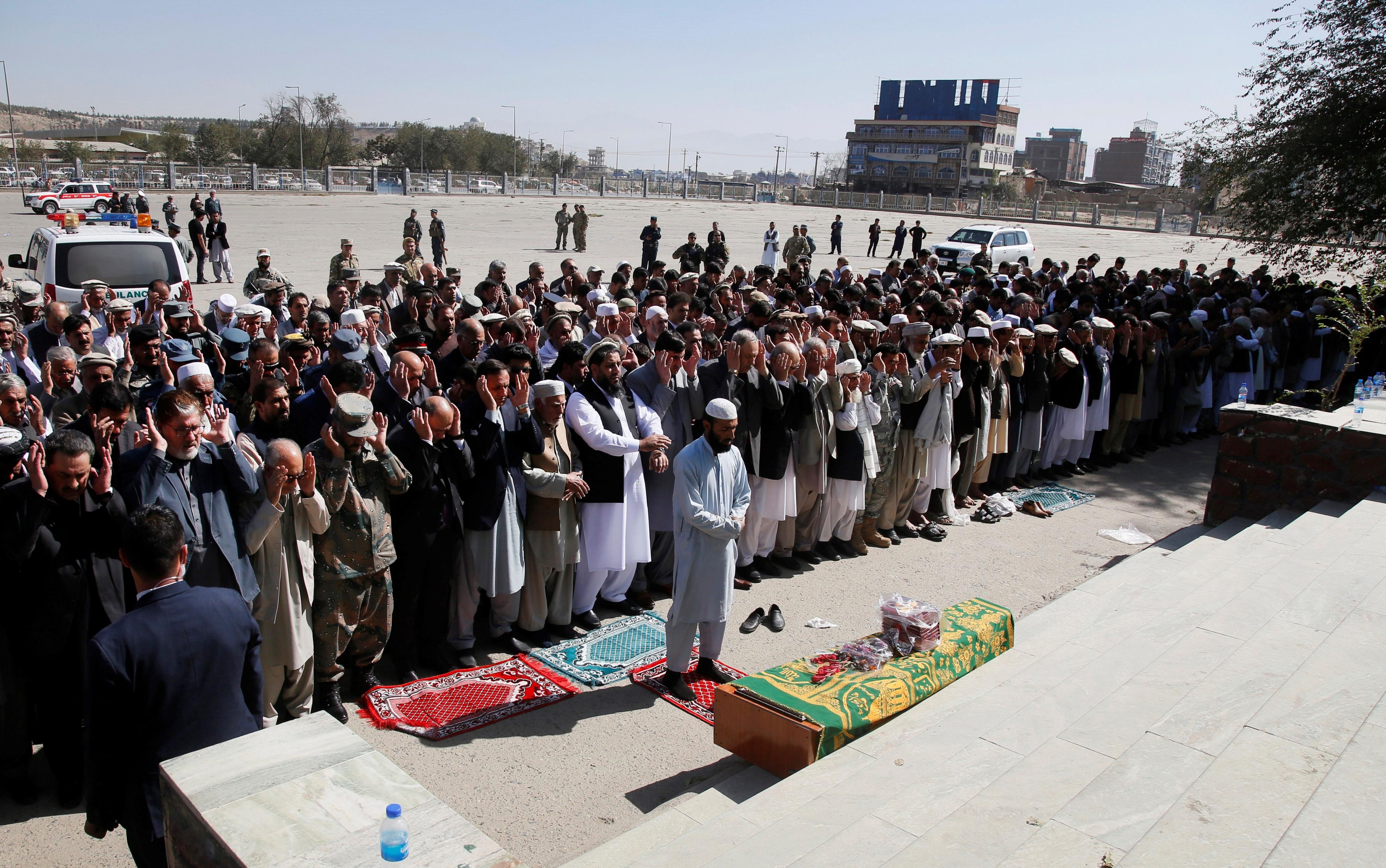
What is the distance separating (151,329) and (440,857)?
524cm

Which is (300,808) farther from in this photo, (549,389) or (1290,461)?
(1290,461)

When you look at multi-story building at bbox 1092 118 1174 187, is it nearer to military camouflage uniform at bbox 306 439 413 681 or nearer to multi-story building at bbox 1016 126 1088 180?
multi-story building at bbox 1016 126 1088 180

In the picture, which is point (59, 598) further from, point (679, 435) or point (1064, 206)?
point (1064, 206)

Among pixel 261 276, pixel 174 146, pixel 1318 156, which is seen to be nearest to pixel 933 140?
pixel 174 146

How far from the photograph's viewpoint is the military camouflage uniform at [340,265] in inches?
450

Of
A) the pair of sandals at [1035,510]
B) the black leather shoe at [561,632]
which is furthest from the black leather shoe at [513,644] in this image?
the pair of sandals at [1035,510]

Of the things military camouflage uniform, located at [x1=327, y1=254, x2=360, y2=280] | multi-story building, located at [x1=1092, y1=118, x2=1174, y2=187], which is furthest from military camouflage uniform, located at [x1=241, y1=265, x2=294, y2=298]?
multi-story building, located at [x1=1092, y1=118, x2=1174, y2=187]

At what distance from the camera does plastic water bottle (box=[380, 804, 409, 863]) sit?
7.91ft

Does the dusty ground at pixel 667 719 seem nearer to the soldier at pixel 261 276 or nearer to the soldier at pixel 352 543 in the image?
the soldier at pixel 352 543

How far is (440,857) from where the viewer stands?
2.45 m

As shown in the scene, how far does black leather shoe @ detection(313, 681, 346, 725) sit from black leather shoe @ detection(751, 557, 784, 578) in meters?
3.40

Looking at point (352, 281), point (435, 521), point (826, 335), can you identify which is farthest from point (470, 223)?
point (435, 521)

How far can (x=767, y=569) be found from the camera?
24.7 feet

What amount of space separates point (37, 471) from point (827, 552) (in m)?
5.74
